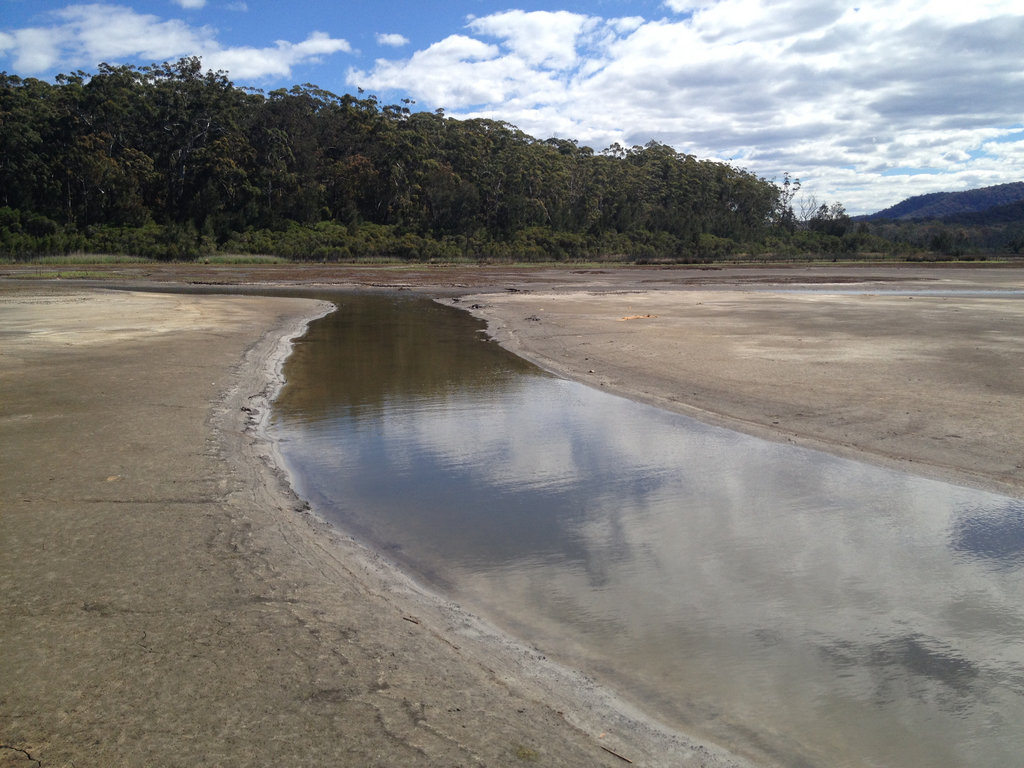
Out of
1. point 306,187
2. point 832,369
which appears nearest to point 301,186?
point 306,187

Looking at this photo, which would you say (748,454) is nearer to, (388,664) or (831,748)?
(831,748)

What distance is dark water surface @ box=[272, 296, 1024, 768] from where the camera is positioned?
4145mm

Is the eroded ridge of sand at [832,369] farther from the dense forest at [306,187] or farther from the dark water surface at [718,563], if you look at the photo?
the dense forest at [306,187]

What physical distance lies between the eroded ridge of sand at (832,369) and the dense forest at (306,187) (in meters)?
57.3

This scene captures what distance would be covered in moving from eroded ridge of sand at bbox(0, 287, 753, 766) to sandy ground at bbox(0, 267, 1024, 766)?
16 millimetres

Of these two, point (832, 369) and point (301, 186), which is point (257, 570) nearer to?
point (832, 369)

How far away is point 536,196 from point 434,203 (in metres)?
15.1

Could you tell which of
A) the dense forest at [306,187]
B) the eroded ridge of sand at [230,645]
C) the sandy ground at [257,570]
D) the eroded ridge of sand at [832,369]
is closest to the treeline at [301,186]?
the dense forest at [306,187]

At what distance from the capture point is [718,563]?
20.1 ft

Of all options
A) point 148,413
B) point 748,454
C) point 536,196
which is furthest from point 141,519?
point 536,196

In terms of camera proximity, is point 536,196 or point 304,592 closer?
point 304,592

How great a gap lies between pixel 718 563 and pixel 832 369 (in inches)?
352

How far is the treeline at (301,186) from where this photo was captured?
73831 mm

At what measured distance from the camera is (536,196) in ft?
329
